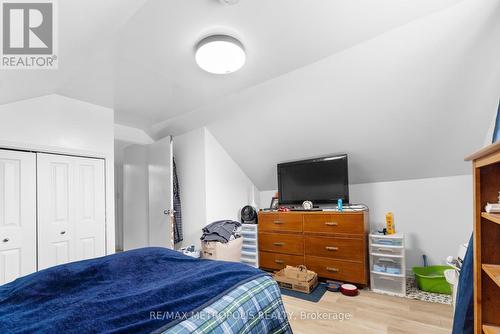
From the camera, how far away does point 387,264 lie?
261 cm

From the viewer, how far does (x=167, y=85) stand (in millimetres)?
2445

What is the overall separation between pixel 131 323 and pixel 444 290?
114 inches

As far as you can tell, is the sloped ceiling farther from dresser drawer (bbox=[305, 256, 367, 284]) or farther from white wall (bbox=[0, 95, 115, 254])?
dresser drawer (bbox=[305, 256, 367, 284])

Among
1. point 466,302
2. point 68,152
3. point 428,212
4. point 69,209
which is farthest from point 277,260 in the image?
point 68,152

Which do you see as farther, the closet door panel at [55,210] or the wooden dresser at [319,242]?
the wooden dresser at [319,242]

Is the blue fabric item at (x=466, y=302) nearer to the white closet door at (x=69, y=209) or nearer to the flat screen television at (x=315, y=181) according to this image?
the flat screen television at (x=315, y=181)

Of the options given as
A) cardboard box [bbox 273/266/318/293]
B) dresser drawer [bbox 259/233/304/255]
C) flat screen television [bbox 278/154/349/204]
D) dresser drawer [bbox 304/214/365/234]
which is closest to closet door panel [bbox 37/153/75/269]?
dresser drawer [bbox 259/233/304/255]

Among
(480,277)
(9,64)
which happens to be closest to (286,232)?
(480,277)

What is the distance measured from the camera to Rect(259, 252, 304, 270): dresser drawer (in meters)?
2.91

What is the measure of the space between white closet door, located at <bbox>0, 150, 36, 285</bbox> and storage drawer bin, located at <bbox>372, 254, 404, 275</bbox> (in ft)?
11.5

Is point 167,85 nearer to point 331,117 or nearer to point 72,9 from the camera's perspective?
point 72,9

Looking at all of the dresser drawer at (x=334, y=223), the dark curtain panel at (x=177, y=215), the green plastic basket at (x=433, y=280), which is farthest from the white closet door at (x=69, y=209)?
the green plastic basket at (x=433, y=280)

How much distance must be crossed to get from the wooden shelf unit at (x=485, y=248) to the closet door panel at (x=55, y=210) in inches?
131

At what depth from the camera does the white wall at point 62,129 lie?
222 cm
